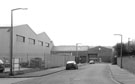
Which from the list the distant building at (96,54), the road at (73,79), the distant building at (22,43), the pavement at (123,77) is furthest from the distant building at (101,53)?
the road at (73,79)

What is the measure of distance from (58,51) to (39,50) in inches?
1956

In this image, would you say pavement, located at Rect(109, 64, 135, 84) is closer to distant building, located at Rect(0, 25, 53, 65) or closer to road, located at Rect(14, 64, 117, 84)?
road, located at Rect(14, 64, 117, 84)

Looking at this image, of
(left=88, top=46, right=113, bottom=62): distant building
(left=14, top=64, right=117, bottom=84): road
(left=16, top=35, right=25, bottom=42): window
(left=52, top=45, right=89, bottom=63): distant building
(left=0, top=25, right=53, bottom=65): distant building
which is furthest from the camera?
(left=52, top=45, right=89, bottom=63): distant building

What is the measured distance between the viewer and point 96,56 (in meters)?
124

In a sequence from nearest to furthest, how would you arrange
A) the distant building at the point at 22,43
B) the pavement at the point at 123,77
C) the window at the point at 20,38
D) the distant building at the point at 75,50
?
the pavement at the point at 123,77 → the distant building at the point at 22,43 → the window at the point at 20,38 → the distant building at the point at 75,50

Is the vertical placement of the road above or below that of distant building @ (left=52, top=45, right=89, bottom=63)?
below

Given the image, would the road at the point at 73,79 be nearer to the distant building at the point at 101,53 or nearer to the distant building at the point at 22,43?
the distant building at the point at 22,43

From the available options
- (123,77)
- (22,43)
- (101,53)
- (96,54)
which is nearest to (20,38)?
(22,43)

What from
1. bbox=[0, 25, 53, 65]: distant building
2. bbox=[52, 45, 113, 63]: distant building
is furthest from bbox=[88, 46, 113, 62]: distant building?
bbox=[0, 25, 53, 65]: distant building

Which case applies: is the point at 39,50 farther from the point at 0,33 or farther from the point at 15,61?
the point at 15,61

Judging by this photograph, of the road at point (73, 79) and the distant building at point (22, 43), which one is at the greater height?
the distant building at point (22, 43)

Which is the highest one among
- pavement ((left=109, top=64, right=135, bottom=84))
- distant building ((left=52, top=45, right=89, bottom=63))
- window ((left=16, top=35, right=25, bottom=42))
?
A: window ((left=16, top=35, right=25, bottom=42))

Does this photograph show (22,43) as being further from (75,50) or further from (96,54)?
(75,50)

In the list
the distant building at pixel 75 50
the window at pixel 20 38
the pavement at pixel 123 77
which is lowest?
the pavement at pixel 123 77
